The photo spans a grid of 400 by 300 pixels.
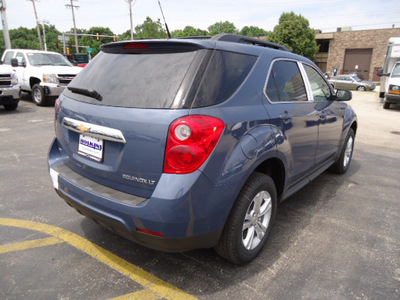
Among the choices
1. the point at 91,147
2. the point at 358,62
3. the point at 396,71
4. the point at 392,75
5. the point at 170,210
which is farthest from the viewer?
the point at 358,62

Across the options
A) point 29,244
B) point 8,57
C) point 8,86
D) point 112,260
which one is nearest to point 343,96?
point 112,260

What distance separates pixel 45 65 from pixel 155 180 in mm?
11388

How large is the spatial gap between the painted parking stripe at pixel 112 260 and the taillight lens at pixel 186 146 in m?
0.94

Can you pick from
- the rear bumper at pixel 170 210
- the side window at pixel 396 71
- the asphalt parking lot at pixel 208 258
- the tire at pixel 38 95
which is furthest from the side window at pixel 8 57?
the side window at pixel 396 71

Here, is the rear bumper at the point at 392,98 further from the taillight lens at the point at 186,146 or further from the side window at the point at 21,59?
the side window at the point at 21,59

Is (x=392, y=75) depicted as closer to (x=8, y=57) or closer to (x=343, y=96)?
(x=343, y=96)

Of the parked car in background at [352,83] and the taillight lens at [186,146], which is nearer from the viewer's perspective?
the taillight lens at [186,146]

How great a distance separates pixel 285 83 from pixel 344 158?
244 centimetres

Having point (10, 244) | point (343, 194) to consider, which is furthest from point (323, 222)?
point (10, 244)

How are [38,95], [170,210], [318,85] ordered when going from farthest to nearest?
1. [38,95]
2. [318,85]
3. [170,210]

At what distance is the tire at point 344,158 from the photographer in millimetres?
4688

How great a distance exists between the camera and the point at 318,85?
3.75m

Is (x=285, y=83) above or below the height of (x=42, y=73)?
above

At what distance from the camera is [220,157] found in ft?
6.59
